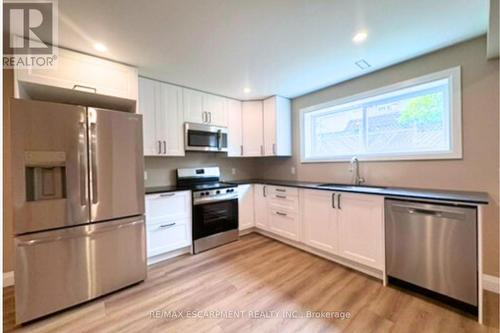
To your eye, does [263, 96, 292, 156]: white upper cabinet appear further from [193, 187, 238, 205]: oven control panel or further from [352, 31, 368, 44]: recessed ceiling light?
[352, 31, 368, 44]: recessed ceiling light

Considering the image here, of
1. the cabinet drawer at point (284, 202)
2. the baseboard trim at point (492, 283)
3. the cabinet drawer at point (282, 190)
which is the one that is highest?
the cabinet drawer at point (282, 190)

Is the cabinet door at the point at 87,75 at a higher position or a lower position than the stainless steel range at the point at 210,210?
higher

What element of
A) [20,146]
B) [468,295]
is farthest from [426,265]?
[20,146]

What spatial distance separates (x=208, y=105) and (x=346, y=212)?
99.6 inches

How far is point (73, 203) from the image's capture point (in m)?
2.24

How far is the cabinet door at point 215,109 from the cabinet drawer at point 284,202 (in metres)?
1.44

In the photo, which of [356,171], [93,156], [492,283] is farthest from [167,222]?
[492,283]

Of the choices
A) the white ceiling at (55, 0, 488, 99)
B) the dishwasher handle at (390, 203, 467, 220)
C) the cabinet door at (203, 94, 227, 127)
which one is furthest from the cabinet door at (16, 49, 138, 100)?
the dishwasher handle at (390, 203, 467, 220)

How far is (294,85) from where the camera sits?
12.0 ft

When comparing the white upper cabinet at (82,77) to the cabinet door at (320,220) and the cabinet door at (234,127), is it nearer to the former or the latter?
the cabinet door at (234,127)

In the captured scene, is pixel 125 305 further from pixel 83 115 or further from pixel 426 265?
pixel 426 265

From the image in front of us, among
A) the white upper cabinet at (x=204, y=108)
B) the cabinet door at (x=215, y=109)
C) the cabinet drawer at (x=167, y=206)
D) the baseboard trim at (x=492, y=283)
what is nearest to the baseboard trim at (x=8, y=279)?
the cabinet drawer at (x=167, y=206)

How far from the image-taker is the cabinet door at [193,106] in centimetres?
366

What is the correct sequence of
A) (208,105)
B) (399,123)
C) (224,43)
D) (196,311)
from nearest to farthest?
(196,311), (224,43), (399,123), (208,105)
